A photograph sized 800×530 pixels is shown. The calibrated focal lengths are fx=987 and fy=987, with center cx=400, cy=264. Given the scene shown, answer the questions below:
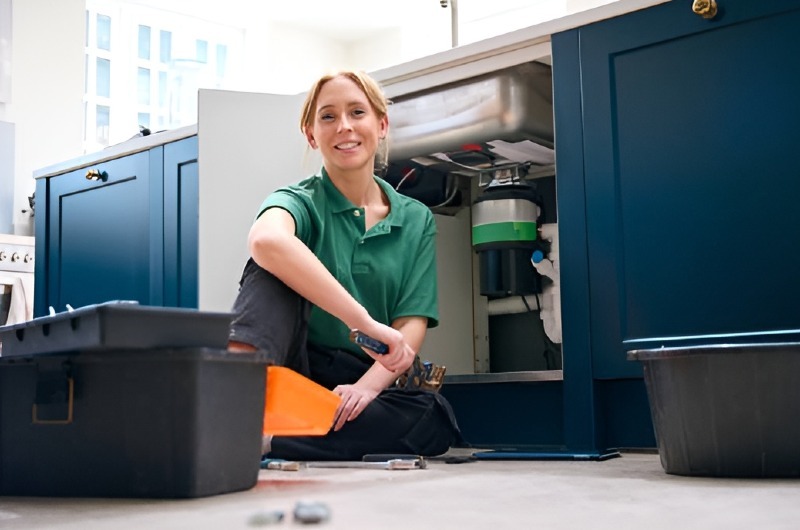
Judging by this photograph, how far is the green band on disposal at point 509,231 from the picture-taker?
251 centimetres

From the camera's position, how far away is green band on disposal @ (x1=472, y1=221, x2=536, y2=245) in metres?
2.51

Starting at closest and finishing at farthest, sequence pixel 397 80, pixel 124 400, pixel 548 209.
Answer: pixel 124 400 < pixel 397 80 < pixel 548 209

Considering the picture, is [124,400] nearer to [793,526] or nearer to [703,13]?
[793,526]

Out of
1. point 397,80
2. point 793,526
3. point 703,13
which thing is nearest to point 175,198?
point 397,80

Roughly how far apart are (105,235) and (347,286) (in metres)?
1.41

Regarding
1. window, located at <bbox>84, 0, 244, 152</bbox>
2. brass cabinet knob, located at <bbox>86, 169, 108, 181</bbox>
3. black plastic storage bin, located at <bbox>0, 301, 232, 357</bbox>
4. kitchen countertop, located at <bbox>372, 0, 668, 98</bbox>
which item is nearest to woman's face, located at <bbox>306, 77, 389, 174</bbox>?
kitchen countertop, located at <bbox>372, 0, 668, 98</bbox>

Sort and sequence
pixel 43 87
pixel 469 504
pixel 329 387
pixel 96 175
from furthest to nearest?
pixel 43 87 < pixel 96 175 < pixel 329 387 < pixel 469 504

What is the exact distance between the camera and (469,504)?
3.67 ft

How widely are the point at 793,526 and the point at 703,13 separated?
50.0 inches

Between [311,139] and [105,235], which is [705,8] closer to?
[311,139]

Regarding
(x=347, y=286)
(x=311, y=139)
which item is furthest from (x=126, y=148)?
(x=347, y=286)

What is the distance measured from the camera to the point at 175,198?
2932mm

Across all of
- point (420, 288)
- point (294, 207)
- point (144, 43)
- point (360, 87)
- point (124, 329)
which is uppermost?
point (144, 43)

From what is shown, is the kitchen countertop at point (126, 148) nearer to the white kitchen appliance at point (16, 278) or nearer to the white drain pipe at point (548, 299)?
the white kitchen appliance at point (16, 278)
